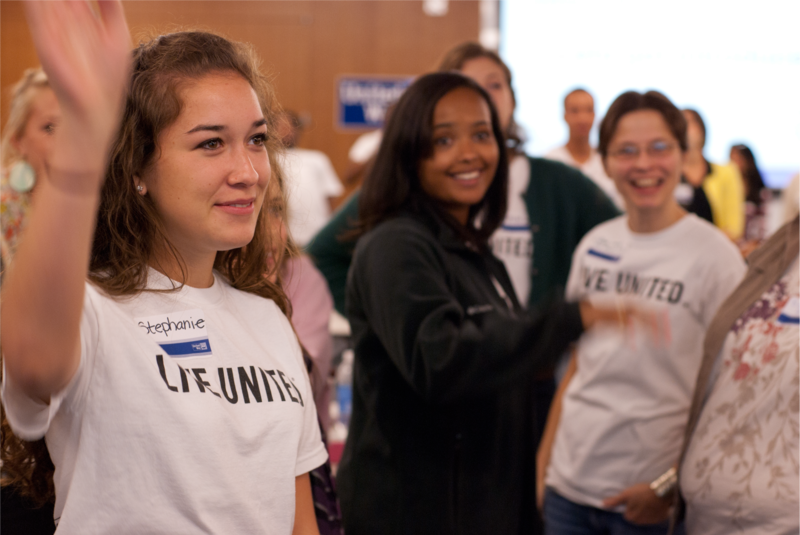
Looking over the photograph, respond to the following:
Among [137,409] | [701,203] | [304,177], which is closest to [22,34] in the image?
[304,177]

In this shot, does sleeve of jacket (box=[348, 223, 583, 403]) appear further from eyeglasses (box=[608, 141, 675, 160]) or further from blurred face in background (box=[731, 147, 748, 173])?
blurred face in background (box=[731, 147, 748, 173])

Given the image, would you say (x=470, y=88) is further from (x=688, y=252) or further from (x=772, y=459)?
(x=772, y=459)

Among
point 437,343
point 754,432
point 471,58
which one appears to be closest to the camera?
point 437,343

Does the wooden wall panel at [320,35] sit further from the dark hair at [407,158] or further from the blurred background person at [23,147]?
the dark hair at [407,158]

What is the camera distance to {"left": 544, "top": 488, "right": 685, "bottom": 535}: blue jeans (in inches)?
72.5

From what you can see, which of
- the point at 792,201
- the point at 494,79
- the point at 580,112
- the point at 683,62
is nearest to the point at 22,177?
the point at 494,79

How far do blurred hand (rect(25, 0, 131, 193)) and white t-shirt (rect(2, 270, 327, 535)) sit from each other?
0.79 ft

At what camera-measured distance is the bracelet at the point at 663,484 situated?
180 cm

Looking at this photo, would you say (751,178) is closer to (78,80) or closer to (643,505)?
(643,505)

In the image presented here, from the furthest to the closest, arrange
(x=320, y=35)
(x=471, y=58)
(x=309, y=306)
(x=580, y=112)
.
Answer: (x=320, y=35) < (x=580, y=112) < (x=471, y=58) < (x=309, y=306)

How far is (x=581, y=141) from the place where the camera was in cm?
379

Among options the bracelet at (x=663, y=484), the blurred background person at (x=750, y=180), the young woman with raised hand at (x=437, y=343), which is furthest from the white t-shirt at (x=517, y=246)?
the blurred background person at (x=750, y=180)

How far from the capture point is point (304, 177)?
553cm

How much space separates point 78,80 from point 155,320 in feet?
1.26
